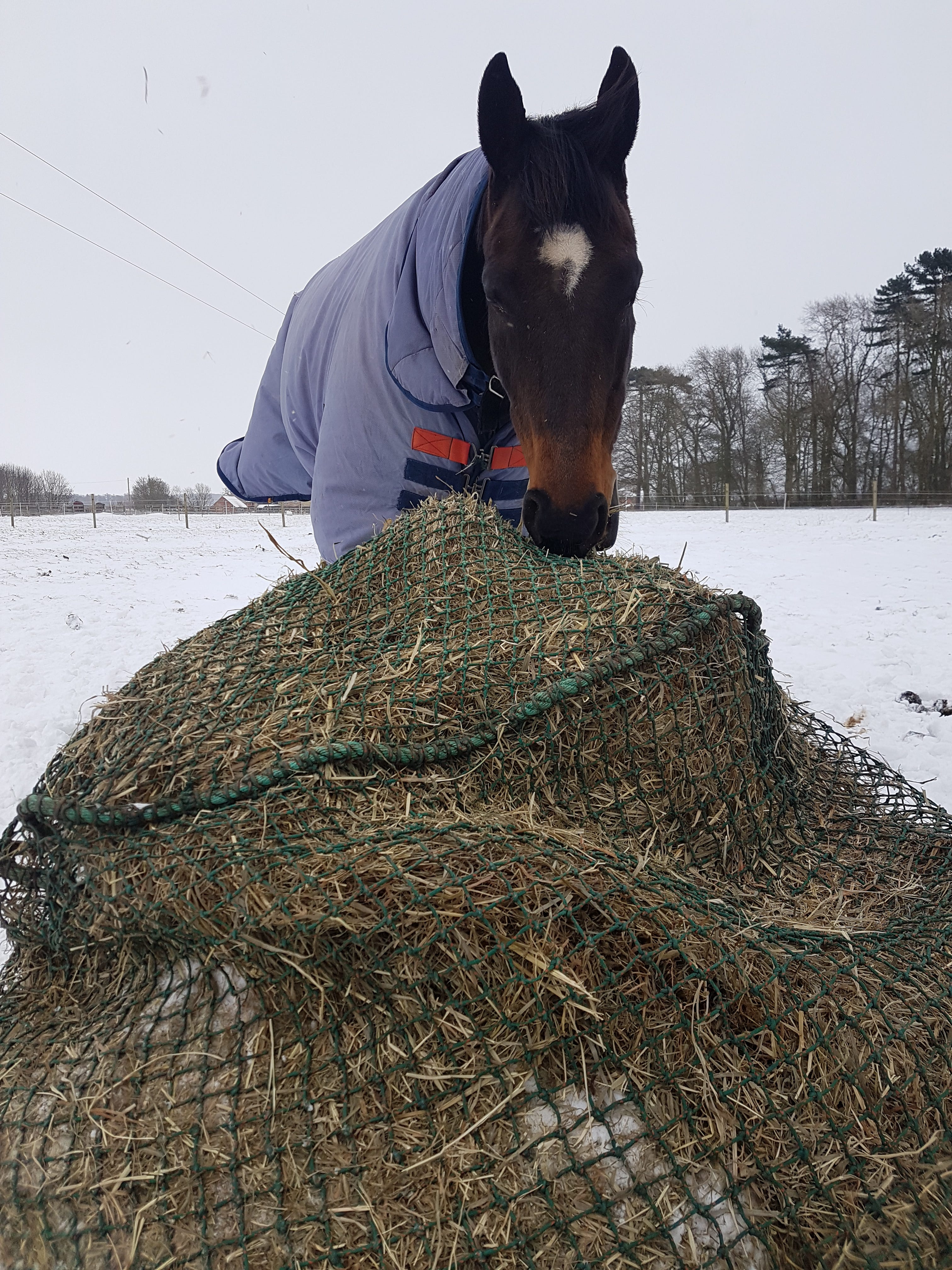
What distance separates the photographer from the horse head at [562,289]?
2396 millimetres

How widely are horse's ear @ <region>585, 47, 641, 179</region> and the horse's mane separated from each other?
27 mm

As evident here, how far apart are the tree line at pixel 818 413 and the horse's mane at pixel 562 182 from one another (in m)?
30.9

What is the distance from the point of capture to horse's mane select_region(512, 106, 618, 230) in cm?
259

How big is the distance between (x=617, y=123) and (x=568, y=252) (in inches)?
29.4

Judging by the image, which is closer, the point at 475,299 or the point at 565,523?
the point at 565,523

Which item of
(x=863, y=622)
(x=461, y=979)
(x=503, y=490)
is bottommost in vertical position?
(x=863, y=622)

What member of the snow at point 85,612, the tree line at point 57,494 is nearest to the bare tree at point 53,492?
the tree line at point 57,494

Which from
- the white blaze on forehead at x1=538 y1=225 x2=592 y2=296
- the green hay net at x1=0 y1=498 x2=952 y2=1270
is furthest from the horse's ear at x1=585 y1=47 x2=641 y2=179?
the green hay net at x1=0 y1=498 x2=952 y2=1270

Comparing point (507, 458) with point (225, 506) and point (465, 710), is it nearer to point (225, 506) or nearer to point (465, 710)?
point (465, 710)

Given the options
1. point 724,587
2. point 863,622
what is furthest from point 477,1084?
point 724,587

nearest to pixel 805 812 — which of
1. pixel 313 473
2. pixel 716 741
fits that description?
pixel 716 741

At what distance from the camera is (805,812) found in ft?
7.47

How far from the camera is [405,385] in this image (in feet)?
10.6

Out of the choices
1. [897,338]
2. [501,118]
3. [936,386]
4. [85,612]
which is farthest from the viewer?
[897,338]
